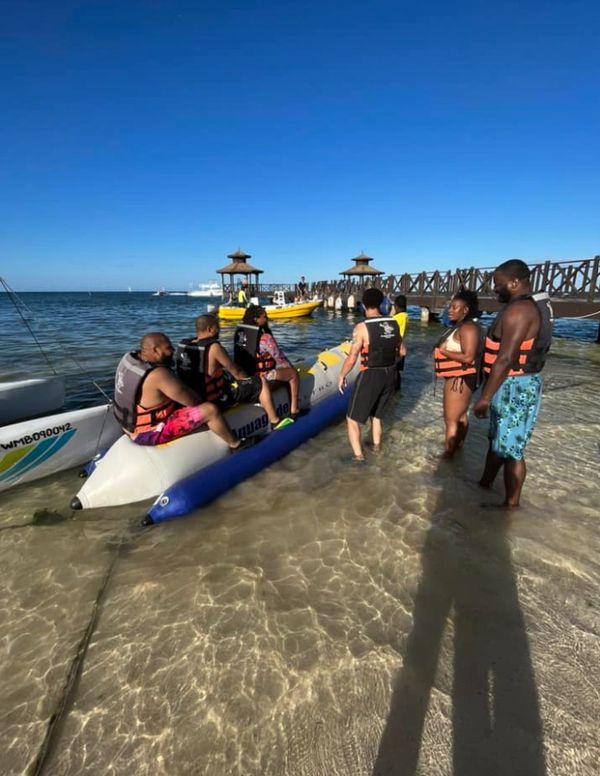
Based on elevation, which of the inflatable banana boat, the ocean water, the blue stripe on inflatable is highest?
the inflatable banana boat

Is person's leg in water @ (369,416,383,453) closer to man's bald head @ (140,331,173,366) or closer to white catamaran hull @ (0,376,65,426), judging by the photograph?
man's bald head @ (140,331,173,366)

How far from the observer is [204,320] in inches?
176

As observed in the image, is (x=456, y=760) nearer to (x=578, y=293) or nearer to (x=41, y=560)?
(x=41, y=560)

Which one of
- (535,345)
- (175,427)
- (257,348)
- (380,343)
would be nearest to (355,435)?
(380,343)

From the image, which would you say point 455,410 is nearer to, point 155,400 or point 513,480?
point 513,480

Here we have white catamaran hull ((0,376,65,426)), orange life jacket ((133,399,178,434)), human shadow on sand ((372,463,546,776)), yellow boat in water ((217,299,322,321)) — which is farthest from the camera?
yellow boat in water ((217,299,322,321))

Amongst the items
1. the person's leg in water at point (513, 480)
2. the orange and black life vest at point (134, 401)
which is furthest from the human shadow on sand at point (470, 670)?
the orange and black life vest at point (134, 401)

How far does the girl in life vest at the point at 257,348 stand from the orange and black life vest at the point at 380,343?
4.20 ft

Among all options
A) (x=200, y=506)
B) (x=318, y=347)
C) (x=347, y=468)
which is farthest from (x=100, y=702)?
(x=318, y=347)

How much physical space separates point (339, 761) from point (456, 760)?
23.0 inches

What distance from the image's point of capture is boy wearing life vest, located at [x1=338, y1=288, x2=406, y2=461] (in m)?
4.62

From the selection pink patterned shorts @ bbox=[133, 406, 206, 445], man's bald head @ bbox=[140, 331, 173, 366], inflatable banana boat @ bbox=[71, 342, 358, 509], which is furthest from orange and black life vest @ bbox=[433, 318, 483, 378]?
man's bald head @ bbox=[140, 331, 173, 366]

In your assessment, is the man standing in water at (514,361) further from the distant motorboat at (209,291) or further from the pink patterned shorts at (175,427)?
the distant motorboat at (209,291)

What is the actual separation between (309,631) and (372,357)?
10.0 ft
